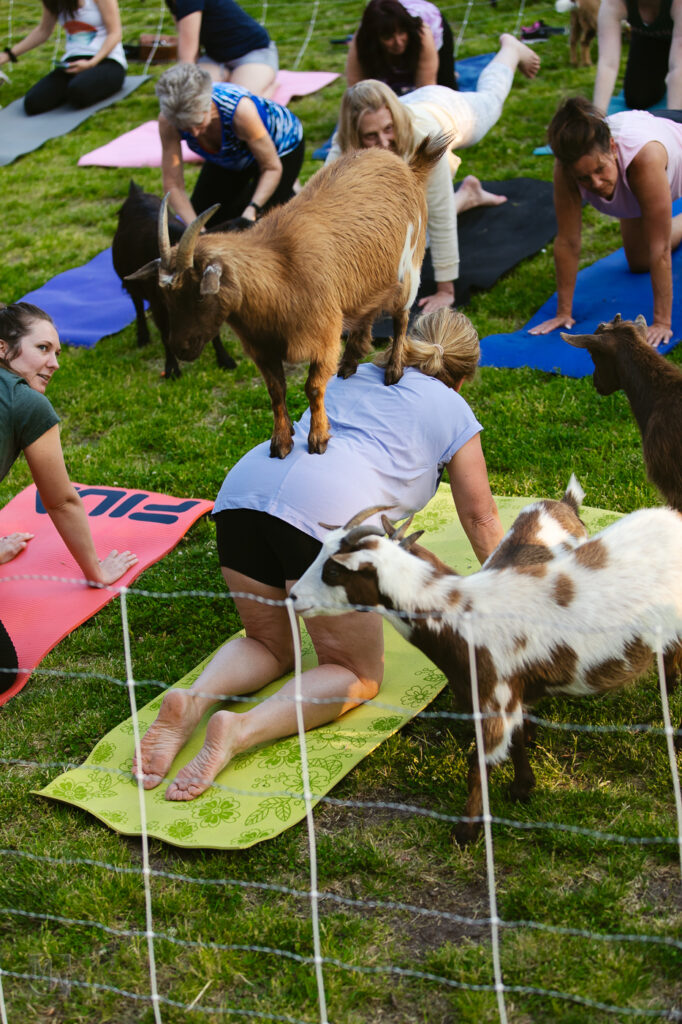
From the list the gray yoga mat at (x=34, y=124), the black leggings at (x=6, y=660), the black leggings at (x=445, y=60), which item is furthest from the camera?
the gray yoga mat at (x=34, y=124)

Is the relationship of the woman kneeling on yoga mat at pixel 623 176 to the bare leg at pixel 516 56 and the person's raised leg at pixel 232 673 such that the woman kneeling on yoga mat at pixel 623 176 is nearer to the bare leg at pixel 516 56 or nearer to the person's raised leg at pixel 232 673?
the bare leg at pixel 516 56

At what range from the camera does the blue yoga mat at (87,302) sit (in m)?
6.66

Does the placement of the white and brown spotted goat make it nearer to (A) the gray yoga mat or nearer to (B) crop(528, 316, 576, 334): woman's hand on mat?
(B) crop(528, 316, 576, 334): woman's hand on mat

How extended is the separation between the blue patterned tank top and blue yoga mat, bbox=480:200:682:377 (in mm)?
1932

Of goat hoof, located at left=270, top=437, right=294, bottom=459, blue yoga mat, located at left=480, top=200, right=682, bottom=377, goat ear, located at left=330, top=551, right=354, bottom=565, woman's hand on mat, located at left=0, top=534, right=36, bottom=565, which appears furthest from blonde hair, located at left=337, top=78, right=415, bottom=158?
woman's hand on mat, located at left=0, top=534, right=36, bottom=565

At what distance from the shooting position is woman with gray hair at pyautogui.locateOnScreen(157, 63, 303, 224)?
18.3 ft

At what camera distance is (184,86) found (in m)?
5.47

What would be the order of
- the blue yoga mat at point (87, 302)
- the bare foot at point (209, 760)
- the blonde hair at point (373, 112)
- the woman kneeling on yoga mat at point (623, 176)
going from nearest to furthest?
the bare foot at point (209, 760) < the blonde hair at point (373, 112) < the woman kneeling on yoga mat at point (623, 176) < the blue yoga mat at point (87, 302)

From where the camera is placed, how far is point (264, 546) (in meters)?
3.22

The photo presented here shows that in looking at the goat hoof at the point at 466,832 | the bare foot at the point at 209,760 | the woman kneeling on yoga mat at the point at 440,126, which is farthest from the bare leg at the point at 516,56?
the goat hoof at the point at 466,832

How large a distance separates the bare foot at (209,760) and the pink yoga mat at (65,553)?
3.23 feet

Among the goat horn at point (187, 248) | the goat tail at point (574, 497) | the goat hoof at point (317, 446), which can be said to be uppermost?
the goat horn at point (187, 248)

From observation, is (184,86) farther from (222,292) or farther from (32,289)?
(222,292)

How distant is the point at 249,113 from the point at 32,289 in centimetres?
237
